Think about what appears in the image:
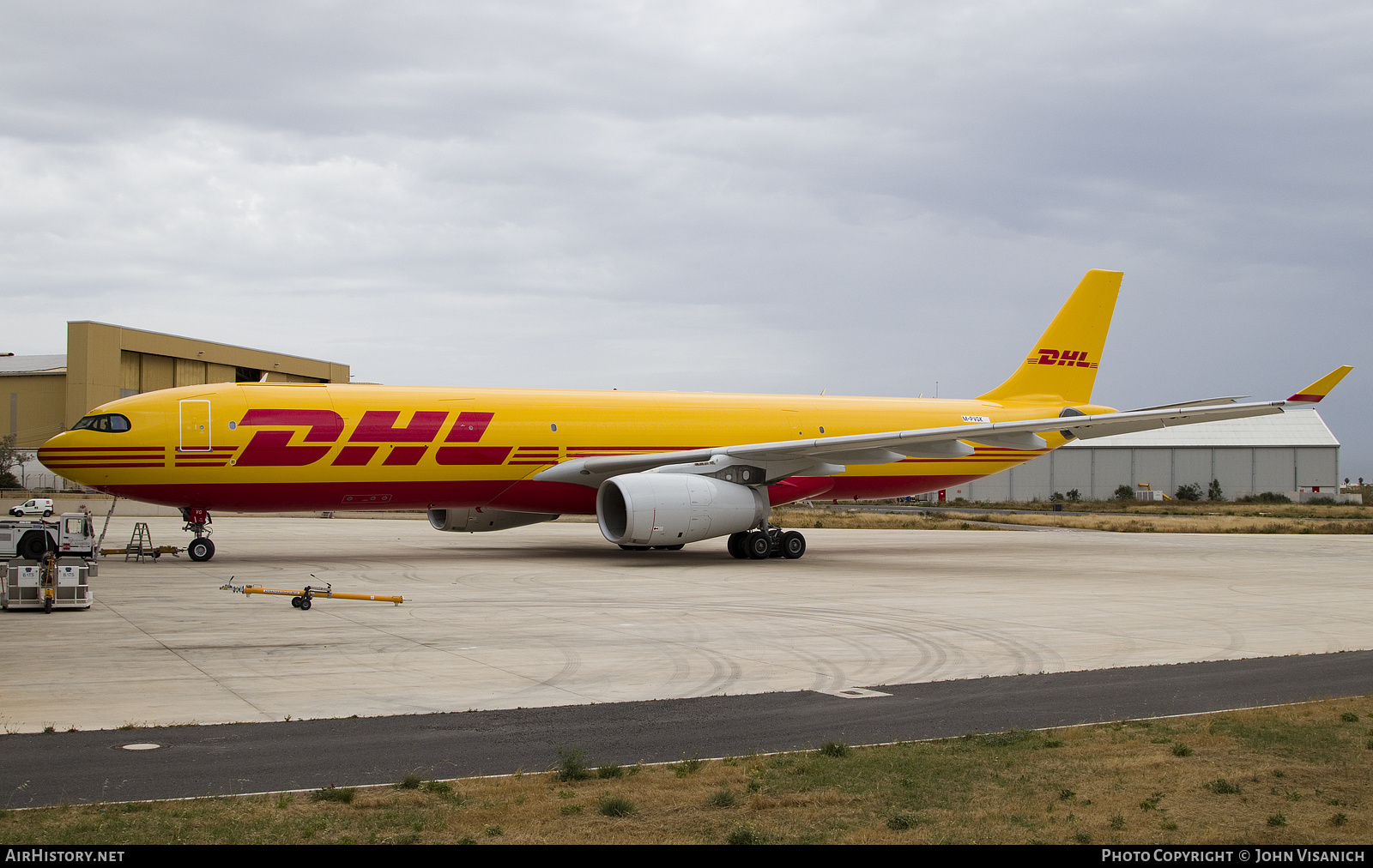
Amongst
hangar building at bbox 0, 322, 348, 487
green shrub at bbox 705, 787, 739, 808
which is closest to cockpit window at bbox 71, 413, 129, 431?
green shrub at bbox 705, 787, 739, 808

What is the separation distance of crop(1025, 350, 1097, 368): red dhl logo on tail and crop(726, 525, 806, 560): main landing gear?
9.55 metres

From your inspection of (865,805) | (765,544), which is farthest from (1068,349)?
(865,805)

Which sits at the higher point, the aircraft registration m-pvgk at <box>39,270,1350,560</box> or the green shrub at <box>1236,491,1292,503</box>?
the aircraft registration m-pvgk at <box>39,270,1350,560</box>

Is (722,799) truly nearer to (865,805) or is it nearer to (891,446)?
(865,805)

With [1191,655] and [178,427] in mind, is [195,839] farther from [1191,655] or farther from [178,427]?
[178,427]

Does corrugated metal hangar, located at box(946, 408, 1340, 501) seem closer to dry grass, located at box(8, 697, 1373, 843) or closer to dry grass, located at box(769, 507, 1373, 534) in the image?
dry grass, located at box(769, 507, 1373, 534)

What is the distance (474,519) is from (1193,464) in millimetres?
64083

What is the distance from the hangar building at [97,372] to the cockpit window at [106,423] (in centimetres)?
3314

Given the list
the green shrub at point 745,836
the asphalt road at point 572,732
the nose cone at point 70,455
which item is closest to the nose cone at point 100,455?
the nose cone at point 70,455

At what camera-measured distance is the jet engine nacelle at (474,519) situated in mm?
25250

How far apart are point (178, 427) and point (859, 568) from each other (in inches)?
502

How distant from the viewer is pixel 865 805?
592cm

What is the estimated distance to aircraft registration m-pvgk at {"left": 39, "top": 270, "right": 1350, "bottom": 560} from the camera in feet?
68.3

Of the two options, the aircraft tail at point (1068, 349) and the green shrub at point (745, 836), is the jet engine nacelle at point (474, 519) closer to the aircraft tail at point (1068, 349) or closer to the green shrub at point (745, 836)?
the aircraft tail at point (1068, 349)
